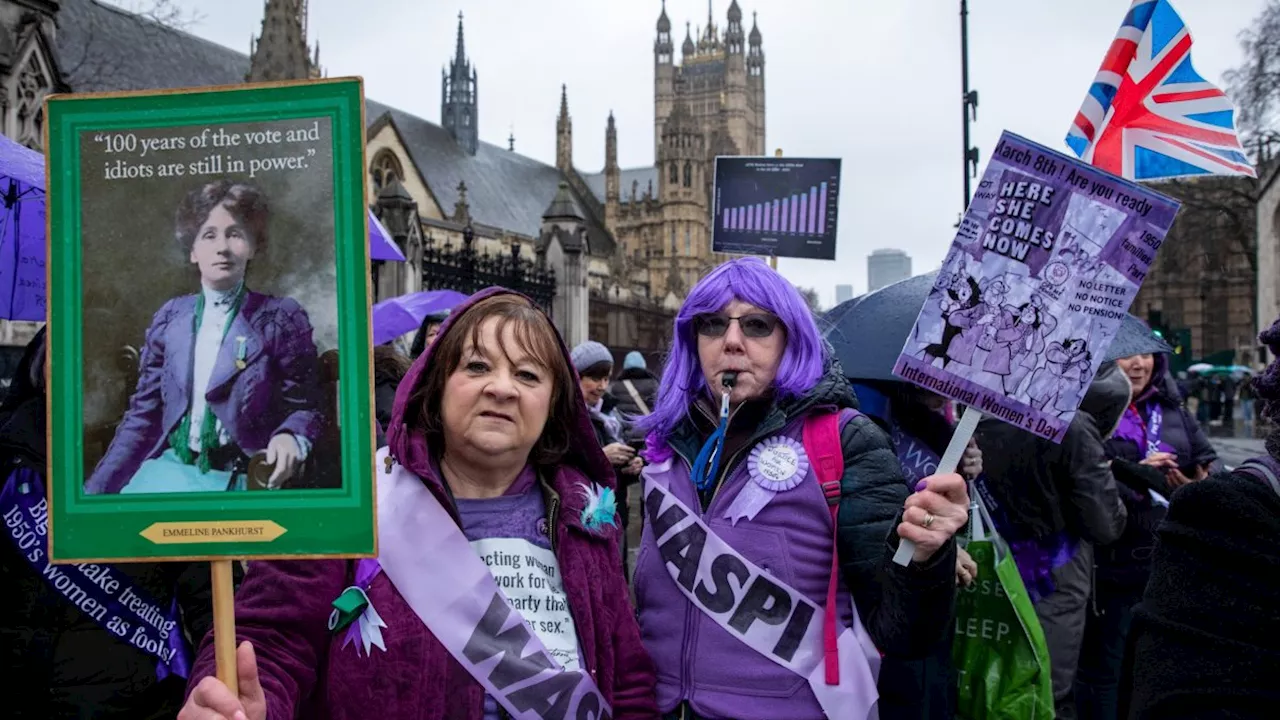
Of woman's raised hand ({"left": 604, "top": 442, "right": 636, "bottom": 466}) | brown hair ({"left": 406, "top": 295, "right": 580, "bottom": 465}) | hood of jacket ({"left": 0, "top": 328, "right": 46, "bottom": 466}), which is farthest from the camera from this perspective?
woman's raised hand ({"left": 604, "top": 442, "right": 636, "bottom": 466})

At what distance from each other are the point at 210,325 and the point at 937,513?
1.45 metres

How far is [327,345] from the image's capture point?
1.68m

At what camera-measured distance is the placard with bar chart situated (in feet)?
18.2

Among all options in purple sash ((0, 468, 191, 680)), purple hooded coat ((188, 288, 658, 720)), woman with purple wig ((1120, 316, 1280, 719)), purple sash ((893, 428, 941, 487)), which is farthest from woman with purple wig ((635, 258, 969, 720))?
purple sash ((0, 468, 191, 680))

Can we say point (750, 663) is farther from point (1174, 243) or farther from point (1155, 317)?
point (1174, 243)

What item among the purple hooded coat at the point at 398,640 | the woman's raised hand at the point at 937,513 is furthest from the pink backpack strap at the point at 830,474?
the purple hooded coat at the point at 398,640

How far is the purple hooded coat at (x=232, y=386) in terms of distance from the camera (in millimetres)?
1661

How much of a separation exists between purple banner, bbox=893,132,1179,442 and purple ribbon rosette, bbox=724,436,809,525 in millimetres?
395

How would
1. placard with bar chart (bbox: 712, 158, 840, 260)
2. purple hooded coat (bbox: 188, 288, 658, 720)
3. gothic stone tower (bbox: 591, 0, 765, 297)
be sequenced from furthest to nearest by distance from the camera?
gothic stone tower (bbox: 591, 0, 765, 297)
placard with bar chart (bbox: 712, 158, 840, 260)
purple hooded coat (bbox: 188, 288, 658, 720)

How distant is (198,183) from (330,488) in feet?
1.92

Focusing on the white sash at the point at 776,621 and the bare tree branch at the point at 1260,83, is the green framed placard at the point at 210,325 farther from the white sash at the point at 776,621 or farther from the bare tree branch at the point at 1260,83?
the bare tree branch at the point at 1260,83

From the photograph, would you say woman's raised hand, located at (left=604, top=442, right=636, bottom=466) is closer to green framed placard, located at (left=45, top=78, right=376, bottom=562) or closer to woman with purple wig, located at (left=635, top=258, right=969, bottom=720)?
woman with purple wig, located at (left=635, top=258, right=969, bottom=720)

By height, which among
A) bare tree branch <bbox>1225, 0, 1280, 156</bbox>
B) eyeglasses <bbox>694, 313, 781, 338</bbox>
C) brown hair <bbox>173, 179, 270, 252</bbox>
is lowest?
eyeglasses <bbox>694, 313, 781, 338</bbox>

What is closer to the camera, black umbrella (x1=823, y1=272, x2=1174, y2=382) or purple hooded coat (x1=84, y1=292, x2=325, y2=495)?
purple hooded coat (x1=84, y1=292, x2=325, y2=495)
